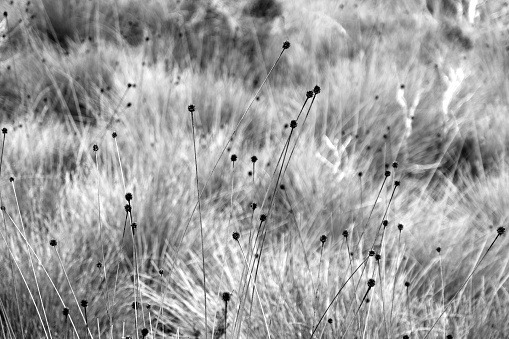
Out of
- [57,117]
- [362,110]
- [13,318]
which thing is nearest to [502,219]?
[362,110]

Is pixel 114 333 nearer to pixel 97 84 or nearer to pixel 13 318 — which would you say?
pixel 13 318

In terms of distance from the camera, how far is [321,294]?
1.89 m

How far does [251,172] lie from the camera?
2.27 m

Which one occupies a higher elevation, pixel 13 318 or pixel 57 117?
pixel 57 117

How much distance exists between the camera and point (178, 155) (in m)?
2.66

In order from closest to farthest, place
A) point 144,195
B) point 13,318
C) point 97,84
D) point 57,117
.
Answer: point 13,318 → point 144,195 → point 57,117 → point 97,84

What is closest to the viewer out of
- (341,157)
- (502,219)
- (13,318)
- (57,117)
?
(13,318)

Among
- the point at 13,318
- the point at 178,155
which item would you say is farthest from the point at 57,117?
the point at 13,318

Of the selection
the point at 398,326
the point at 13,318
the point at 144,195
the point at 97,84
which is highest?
the point at 97,84

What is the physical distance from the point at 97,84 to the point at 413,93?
207cm

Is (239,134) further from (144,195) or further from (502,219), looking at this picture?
(502,219)

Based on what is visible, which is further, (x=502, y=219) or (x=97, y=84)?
(x=97, y=84)

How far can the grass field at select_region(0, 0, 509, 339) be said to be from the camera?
6.04ft

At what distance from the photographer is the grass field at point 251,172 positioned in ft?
6.04
